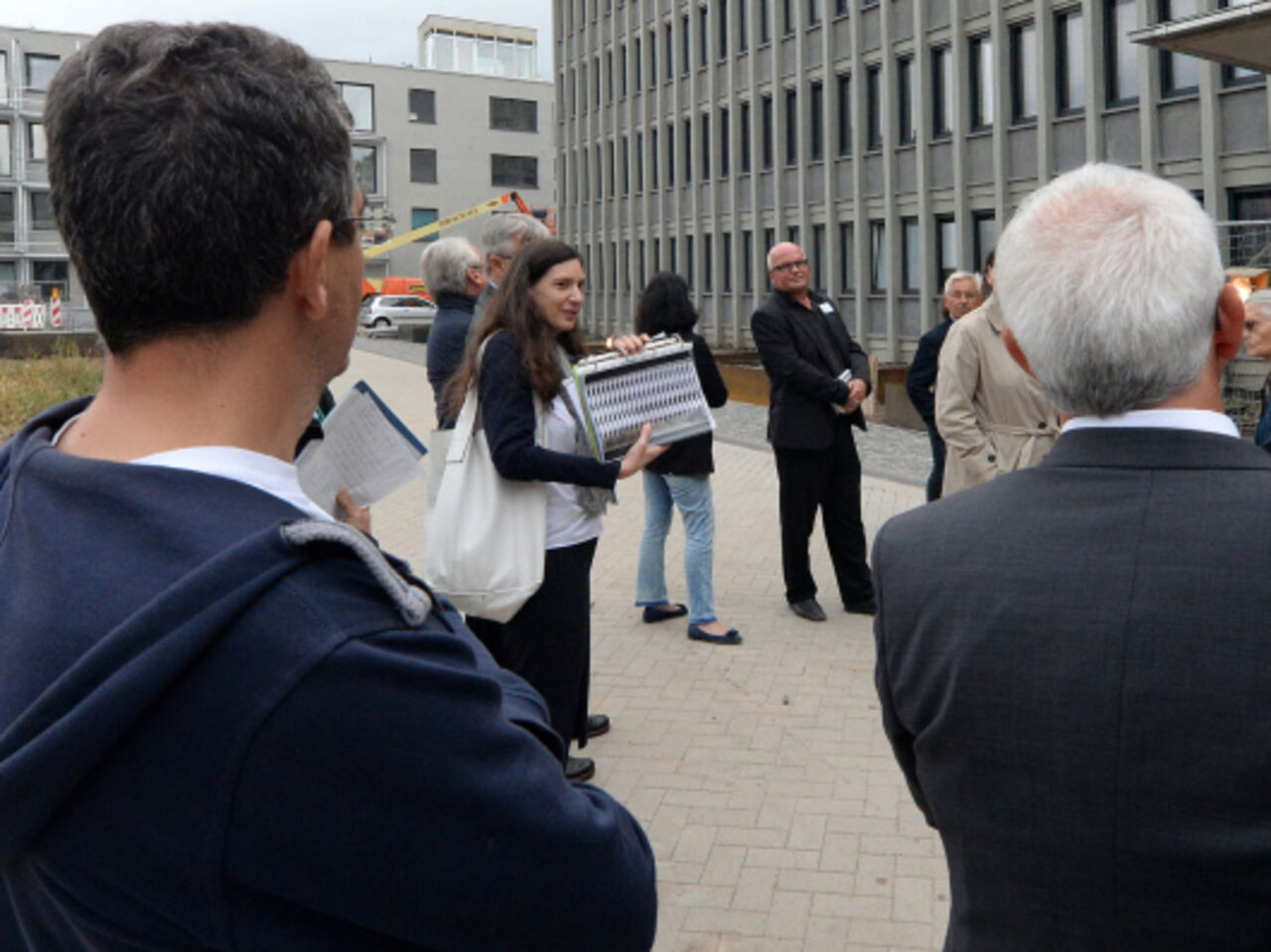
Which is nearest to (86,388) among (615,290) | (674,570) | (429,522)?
(674,570)

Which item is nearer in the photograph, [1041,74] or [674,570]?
[674,570]

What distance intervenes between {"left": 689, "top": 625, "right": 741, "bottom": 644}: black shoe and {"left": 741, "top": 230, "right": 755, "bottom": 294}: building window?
108ft

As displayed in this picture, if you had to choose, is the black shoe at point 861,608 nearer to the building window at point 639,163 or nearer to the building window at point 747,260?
the building window at point 747,260

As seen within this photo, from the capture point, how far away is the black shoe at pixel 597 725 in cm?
562

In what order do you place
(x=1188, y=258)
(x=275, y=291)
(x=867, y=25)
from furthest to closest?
(x=867, y=25) → (x=1188, y=258) → (x=275, y=291)

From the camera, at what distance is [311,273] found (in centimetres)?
126

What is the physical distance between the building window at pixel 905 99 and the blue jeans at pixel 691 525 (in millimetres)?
26438

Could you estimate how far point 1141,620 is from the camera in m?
1.61

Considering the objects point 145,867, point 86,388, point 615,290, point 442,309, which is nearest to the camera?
point 145,867

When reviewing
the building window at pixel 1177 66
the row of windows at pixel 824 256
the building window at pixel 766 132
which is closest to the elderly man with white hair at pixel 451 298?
the row of windows at pixel 824 256

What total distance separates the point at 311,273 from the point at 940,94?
31.3 m

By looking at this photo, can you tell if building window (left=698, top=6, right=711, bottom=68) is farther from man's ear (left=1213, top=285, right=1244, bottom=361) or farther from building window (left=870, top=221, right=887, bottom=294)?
man's ear (left=1213, top=285, right=1244, bottom=361)

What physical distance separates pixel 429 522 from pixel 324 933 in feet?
11.2

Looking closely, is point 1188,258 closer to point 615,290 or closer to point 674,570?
point 674,570
